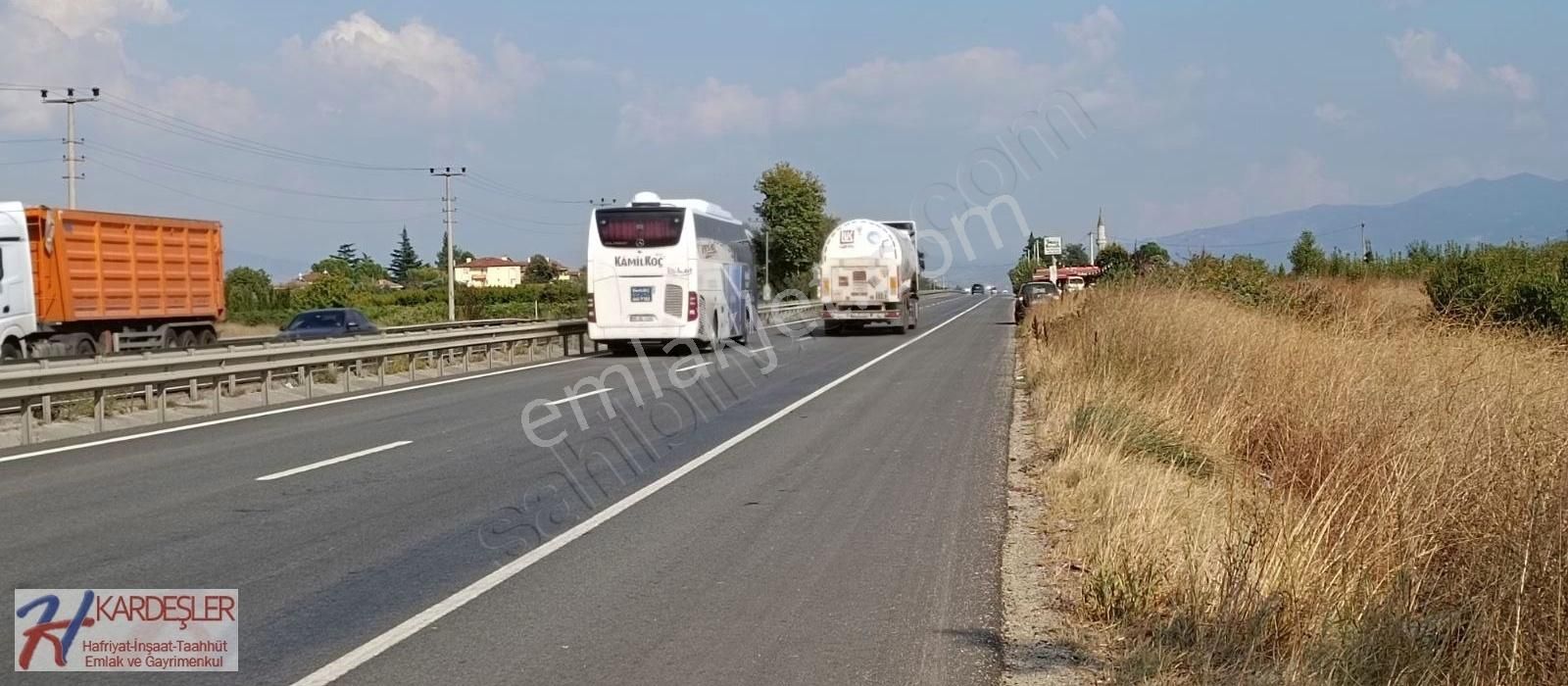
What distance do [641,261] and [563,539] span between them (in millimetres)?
21343

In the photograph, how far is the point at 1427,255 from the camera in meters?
36.7

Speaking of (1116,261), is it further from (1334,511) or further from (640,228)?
(1334,511)

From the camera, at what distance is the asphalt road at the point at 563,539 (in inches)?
252

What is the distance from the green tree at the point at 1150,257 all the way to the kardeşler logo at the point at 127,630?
24.7 metres

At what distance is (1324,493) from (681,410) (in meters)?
11.0

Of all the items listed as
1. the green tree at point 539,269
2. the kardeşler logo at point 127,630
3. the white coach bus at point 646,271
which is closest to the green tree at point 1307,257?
the white coach bus at point 646,271

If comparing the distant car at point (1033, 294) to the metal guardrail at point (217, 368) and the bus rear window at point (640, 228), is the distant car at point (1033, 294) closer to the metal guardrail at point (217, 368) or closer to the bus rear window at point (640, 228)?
the bus rear window at point (640, 228)

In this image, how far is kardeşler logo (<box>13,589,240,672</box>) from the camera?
6.27 meters

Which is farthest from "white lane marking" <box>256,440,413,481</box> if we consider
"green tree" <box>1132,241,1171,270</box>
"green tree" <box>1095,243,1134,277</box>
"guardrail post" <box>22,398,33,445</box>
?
"green tree" <box>1095,243,1134,277</box>

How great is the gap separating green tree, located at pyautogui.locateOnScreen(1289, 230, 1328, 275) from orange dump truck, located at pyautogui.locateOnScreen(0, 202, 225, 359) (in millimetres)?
29630

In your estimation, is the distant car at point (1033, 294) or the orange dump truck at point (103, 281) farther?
the distant car at point (1033, 294)

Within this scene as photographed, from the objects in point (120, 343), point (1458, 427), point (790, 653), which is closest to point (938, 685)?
point (790, 653)

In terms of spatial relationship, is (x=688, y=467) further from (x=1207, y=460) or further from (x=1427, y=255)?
(x=1427, y=255)

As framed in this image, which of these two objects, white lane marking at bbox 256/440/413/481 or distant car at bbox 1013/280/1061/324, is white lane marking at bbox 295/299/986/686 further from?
distant car at bbox 1013/280/1061/324
